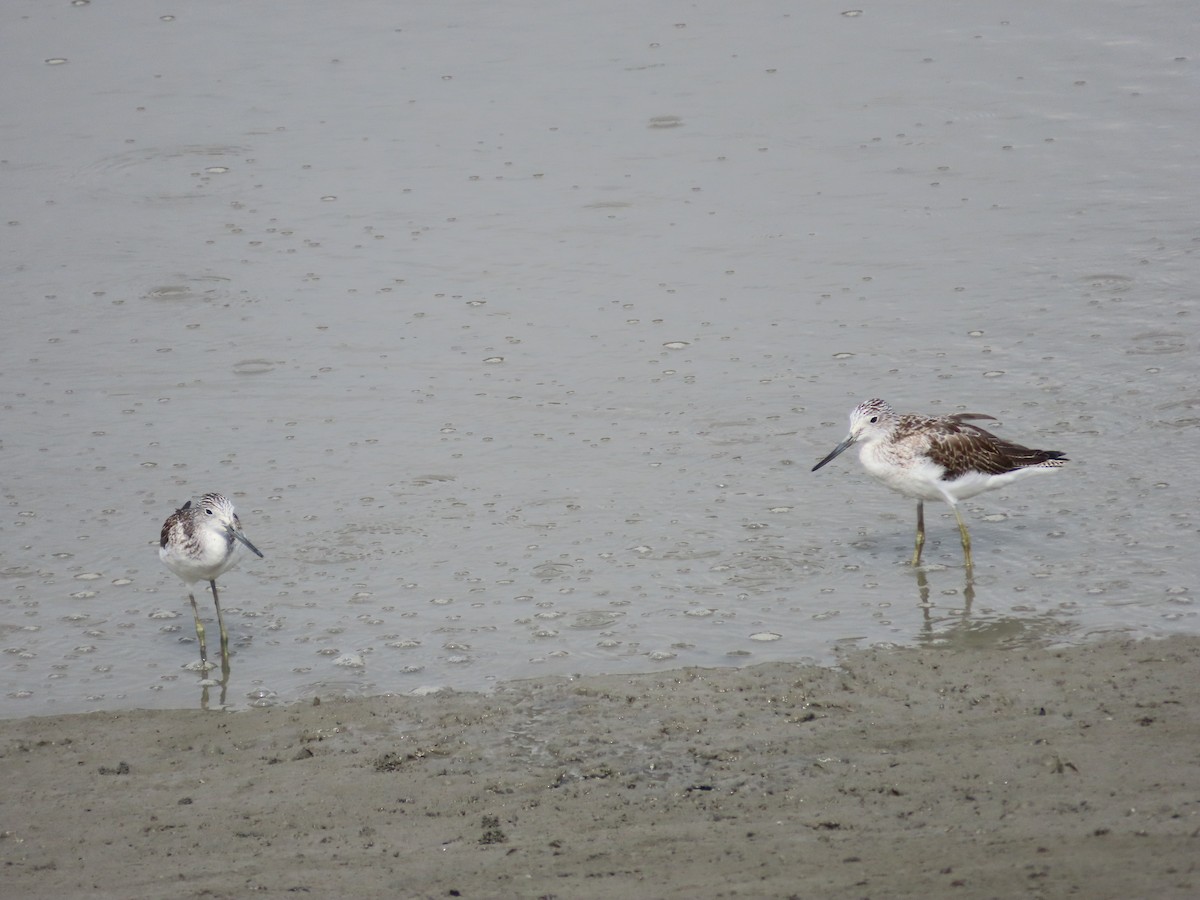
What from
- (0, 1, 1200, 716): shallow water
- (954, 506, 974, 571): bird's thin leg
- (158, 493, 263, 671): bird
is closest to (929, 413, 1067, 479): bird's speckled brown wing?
(954, 506, 974, 571): bird's thin leg

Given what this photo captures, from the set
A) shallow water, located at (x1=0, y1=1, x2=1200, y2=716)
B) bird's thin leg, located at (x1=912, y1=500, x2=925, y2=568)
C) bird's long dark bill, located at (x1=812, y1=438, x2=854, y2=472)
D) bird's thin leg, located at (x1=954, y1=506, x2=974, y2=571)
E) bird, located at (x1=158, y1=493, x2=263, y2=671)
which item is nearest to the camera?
bird, located at (x1=158, y1=493, x2=263, y2=671)

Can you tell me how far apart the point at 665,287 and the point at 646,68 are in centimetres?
646

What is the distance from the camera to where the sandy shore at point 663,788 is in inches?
221

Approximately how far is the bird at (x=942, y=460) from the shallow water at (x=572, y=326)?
45 centimetres

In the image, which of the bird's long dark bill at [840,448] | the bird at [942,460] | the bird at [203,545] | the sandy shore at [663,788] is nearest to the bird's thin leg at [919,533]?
the bird at [942,460]

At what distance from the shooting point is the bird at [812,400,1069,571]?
388 inches

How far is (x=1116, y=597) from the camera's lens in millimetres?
8812

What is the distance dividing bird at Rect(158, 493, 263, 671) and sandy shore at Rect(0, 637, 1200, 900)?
3.35 ft

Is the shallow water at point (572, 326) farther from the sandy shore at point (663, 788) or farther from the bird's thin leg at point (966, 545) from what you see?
the sandy shore at point (663, 788)

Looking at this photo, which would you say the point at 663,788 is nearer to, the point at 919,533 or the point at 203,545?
the point at 203,545

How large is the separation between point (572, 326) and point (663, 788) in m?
7.72

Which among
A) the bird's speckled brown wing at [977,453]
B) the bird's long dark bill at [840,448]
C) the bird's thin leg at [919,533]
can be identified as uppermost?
the bird's speckled brown wing at [977,453]

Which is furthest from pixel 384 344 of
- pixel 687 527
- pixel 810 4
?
pixel 810 4

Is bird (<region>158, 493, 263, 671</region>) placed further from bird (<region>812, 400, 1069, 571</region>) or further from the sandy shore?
bird (<region>812, 400, 1069, 571</region>)
